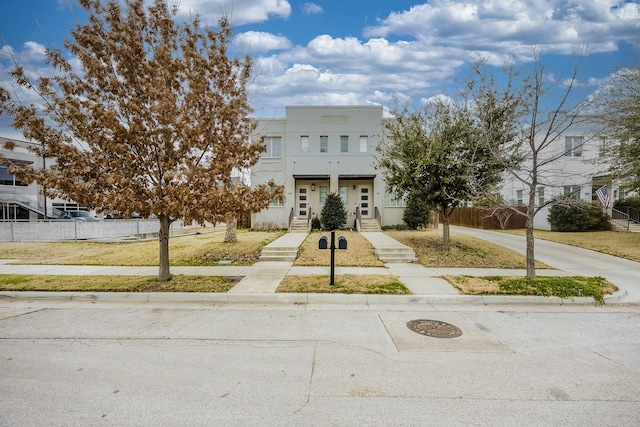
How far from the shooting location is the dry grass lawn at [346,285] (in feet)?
25.1

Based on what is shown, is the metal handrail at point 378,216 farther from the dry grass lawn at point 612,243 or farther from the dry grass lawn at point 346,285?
the dry grass lawn at point 346,285

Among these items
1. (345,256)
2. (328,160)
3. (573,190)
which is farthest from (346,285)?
(328,160)

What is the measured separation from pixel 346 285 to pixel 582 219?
20896 mm

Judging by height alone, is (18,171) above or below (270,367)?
above

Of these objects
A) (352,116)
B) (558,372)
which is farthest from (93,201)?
(352,116)

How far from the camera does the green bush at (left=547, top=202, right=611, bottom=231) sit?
69.9 feet

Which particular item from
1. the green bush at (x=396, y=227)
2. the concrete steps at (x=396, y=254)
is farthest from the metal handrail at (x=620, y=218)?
the concrete steps at (x=396, y=254)

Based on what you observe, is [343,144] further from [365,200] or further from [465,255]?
[465,255]

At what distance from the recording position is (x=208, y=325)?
230 inches

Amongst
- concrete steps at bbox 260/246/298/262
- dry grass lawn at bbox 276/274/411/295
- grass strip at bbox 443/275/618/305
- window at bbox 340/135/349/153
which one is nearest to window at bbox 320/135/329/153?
window at bbox 340/135/349/153

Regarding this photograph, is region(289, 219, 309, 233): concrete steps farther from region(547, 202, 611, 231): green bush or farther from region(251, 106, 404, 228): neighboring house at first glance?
region(547, 202, 611, 231): green bush

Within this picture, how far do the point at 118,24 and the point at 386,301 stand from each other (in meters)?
8.72

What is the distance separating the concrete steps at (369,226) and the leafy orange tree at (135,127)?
12992mm

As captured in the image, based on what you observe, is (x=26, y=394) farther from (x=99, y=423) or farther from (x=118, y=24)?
(x=118, y=24)
